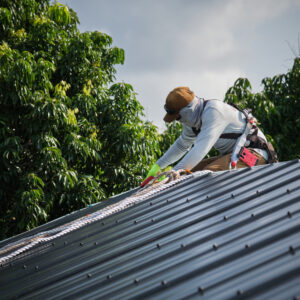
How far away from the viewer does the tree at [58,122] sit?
6.57 meters

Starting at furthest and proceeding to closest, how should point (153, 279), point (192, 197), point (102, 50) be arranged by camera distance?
1. point (102, 50)
2. point (192, 197)
3. point (153, 279)

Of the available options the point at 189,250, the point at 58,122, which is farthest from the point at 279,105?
the point at 189,250

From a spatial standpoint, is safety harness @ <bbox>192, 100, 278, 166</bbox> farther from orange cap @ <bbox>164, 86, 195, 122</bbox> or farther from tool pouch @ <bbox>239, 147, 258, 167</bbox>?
orange cap @ <bbox>164, 86, 195, 122</bbox>

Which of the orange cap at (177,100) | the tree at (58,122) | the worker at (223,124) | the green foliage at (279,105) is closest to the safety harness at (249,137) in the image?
the worker at (223,124)

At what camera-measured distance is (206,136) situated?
10.6 feet

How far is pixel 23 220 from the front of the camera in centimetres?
652

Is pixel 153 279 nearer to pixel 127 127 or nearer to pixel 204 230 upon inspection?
pixel 204 230

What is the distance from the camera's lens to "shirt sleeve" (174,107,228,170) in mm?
3195

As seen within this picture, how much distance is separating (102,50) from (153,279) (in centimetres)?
791

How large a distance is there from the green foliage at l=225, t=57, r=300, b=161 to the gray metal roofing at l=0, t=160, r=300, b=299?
6.47 meters

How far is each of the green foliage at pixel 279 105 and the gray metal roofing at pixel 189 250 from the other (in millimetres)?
6474

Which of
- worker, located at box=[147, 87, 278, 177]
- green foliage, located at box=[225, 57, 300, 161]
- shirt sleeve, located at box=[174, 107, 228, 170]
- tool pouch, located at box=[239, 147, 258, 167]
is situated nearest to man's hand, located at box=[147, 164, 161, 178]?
worker, located at box=[147, 87, 278, 177]

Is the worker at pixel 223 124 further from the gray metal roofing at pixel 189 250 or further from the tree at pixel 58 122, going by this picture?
the tree at pixel 58 122

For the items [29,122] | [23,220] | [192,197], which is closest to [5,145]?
[29,122]
